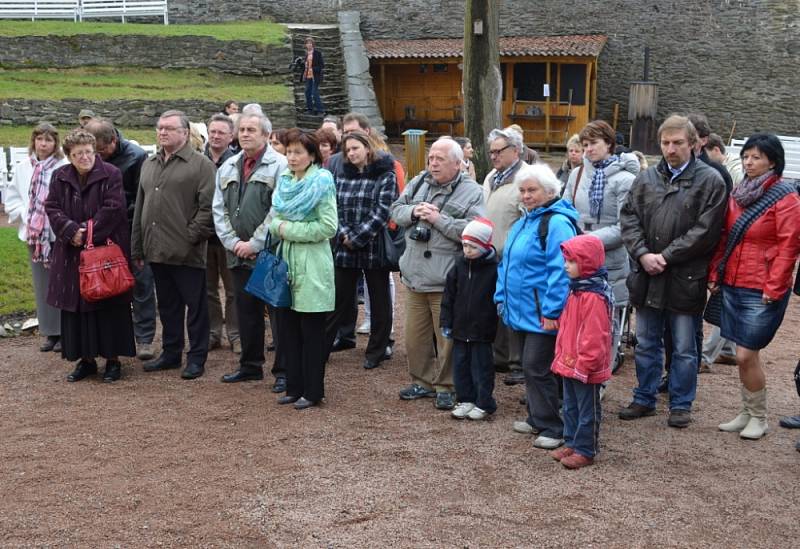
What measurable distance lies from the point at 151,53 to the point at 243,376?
1919 centimetres

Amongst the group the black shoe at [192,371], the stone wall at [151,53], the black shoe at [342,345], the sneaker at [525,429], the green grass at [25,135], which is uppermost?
the stone wall at [151,53]

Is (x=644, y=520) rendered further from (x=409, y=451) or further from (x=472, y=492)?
(x=409, y=451)

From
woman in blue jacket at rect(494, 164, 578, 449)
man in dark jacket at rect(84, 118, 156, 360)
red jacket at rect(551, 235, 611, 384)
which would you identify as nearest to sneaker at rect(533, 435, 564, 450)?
woman in blue jacket at rect(494, 164, 578, 449)

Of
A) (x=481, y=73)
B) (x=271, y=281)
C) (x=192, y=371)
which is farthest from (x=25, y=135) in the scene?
(x=271, y=281)

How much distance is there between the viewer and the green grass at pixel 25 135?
61.4 ft

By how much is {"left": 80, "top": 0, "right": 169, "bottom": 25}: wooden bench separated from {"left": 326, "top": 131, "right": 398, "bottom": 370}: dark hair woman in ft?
81.5

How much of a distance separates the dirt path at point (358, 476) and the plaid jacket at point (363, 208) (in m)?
1.01

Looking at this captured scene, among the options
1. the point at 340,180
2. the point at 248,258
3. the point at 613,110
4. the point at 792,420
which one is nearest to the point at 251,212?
the point at 248,258

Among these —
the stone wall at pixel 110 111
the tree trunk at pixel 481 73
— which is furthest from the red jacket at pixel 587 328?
the stone wall at pixel 110 111

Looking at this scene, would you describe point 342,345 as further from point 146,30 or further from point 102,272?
point 146,30

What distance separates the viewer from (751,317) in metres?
5.80

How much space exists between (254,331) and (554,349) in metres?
2.44

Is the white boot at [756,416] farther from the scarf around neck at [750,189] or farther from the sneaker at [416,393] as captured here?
the sneaker at [416,393]

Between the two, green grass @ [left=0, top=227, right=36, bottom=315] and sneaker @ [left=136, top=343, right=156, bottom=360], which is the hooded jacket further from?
green grass @ [left=0, top=227, right=36, bottom=315]
